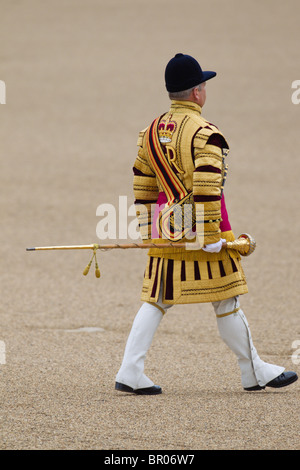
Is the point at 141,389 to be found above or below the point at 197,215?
below

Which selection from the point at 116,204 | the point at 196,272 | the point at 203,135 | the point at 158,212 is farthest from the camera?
the point at 116,204

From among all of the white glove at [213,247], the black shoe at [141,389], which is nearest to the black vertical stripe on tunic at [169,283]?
the white glove at [213,247]

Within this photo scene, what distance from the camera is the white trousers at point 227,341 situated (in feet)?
13.9

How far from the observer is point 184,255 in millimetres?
4234

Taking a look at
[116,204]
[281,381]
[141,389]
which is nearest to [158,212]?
[141,389]

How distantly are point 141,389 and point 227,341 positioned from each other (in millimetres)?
501

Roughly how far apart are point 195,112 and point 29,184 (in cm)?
699

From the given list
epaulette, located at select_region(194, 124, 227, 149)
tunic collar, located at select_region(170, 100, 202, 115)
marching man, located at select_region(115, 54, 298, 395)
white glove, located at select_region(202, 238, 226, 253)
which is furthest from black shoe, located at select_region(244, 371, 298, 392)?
tunic collar, located at select_region(170, 100, 202, 115)

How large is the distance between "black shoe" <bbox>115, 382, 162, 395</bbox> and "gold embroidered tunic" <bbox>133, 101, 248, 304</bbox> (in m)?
0.46

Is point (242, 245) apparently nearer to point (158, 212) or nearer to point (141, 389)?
point (158, 212)

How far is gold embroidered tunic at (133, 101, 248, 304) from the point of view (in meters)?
4.04
